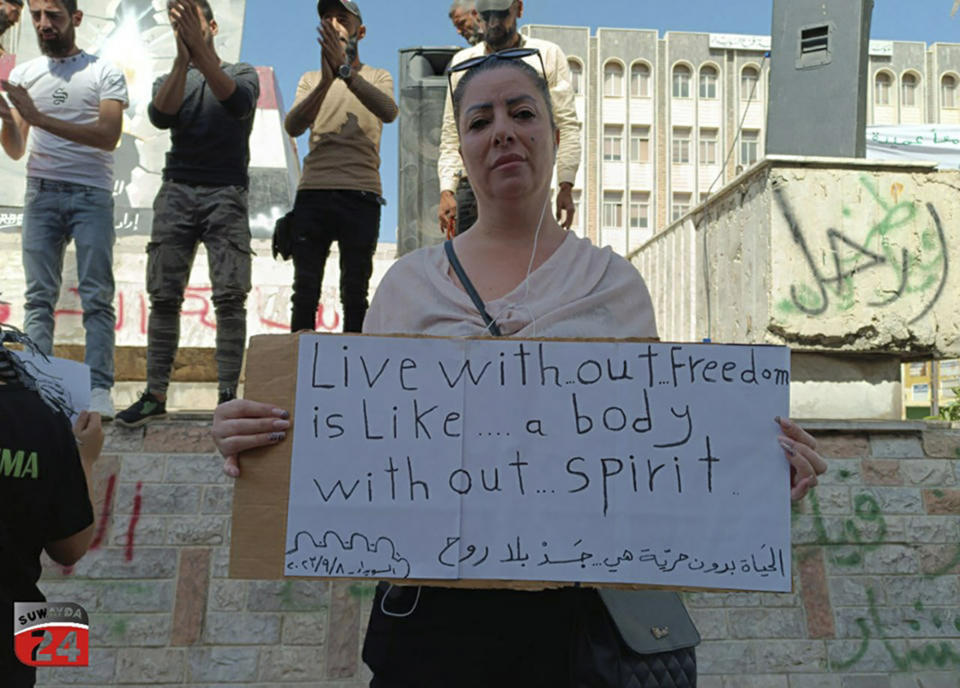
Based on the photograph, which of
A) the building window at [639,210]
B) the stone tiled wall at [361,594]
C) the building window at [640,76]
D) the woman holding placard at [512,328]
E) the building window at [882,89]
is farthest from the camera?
the building window at [882,89]

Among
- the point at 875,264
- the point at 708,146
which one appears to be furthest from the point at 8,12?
the point at 708,146

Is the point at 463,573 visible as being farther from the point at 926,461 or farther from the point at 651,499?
the point at 926,461

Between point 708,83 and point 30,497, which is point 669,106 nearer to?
point 708,83

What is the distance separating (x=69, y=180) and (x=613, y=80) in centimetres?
4620

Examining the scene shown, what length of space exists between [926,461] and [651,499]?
3.97 metres

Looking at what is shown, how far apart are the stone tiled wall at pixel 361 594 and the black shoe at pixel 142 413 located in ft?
0.20

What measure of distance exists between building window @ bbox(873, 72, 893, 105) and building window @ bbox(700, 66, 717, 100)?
33.5ft

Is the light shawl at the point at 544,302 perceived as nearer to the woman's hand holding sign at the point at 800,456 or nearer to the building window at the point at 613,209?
the woman's hand holding sign at the point at 800,456

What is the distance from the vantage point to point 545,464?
5.36 feet

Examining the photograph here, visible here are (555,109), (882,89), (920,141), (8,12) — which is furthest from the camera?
(882,89)

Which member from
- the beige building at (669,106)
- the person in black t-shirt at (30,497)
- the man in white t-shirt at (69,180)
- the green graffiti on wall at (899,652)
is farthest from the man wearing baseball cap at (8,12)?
the beige building at (669,106)

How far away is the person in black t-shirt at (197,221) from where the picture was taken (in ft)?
15.1

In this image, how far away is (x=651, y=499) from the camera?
5.37ft

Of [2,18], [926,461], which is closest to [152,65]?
[2,18]
